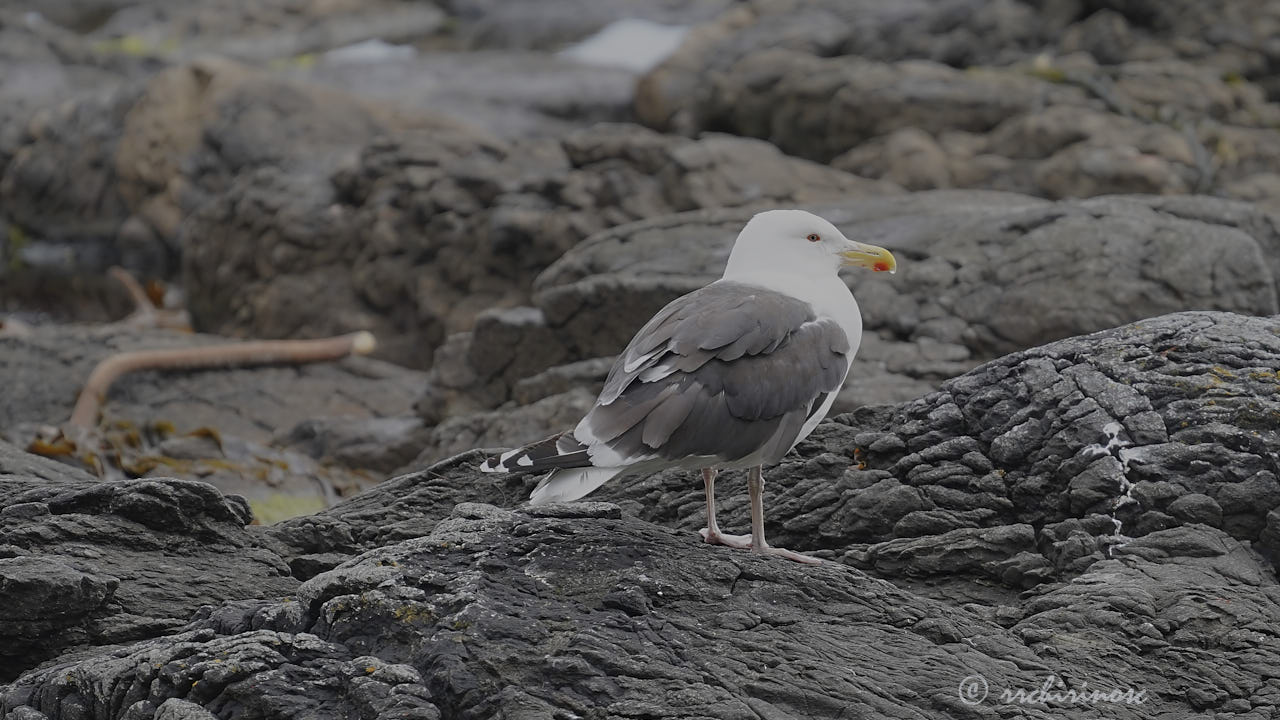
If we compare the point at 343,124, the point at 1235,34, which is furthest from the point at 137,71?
the point at 1235,34

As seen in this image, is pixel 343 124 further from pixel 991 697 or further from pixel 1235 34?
pixel 991 697

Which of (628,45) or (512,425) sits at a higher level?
(512,425)

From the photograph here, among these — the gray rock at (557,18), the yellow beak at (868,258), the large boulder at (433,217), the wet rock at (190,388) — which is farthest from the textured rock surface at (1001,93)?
the yellow beak at (868,258)

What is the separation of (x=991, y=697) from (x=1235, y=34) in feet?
61.4

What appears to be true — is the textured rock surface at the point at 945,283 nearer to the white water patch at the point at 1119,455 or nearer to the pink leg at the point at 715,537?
the white water patch at the point at 1119,455

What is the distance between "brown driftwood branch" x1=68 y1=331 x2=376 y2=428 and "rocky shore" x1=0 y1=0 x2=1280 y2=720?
164 mm

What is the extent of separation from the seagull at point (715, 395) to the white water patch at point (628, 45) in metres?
22.1

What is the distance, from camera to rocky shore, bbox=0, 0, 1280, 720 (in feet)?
15.1

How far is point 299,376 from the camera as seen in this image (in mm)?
14984

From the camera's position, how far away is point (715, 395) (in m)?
5.34

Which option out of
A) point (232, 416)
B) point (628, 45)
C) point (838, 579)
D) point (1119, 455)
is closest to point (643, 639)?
point (838, 579)

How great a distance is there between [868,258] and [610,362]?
4.08 m

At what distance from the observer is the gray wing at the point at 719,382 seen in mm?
5203

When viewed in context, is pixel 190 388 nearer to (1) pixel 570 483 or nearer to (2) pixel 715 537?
(2) pixel 715 537
